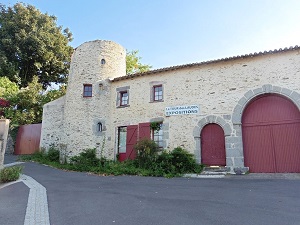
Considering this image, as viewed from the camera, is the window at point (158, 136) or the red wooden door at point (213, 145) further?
the window at point (158, 136)

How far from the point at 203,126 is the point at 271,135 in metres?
→ 2.66

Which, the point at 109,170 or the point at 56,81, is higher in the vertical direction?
the point at 56,81

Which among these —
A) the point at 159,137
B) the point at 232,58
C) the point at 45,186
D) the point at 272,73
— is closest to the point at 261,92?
the point at 272,73

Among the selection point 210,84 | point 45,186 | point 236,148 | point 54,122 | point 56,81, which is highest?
point 56,81

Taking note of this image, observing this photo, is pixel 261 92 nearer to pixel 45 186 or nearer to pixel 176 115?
pixel 176 115

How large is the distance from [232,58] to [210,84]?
142cm

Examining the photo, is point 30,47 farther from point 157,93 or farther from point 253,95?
point 253,95

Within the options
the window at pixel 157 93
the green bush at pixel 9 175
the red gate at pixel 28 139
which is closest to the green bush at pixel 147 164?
the window at pixel 157 93

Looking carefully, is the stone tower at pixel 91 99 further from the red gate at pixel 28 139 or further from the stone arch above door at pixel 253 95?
the stone arch above door at pixel 253 95

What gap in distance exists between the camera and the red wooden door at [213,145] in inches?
397

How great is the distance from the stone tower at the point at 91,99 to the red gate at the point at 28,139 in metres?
3.81

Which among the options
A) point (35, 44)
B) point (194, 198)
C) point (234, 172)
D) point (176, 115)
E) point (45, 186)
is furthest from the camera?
point (35, 44)

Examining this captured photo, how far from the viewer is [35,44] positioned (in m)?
20.5

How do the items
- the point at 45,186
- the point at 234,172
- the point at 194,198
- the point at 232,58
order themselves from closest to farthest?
the point at 194,198, the point at 45,186, the point at 234,172, the point at 232,58
